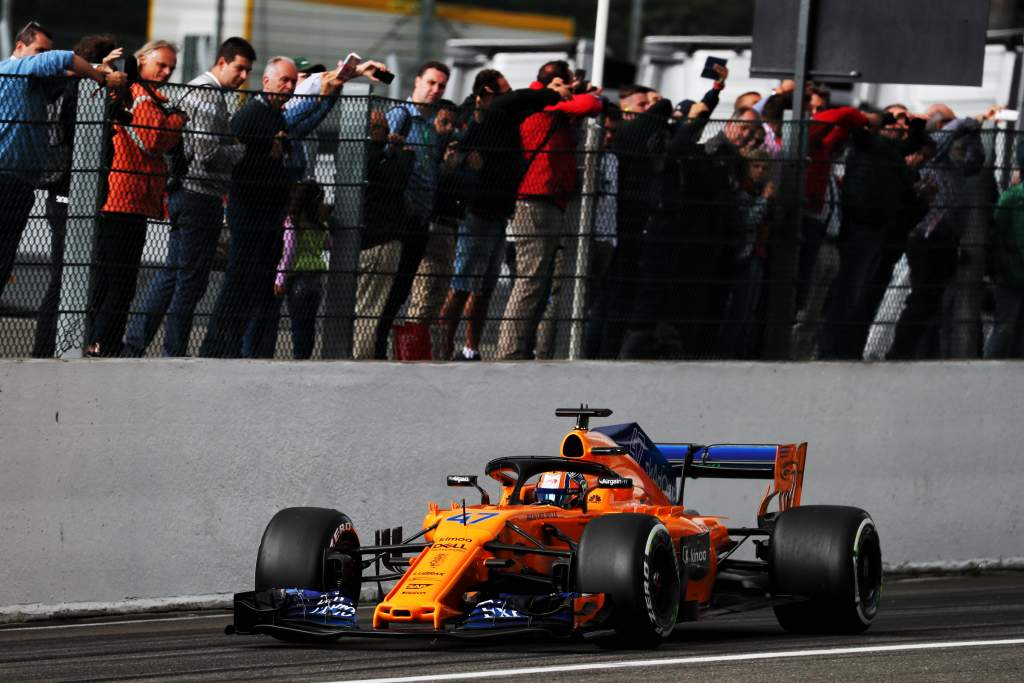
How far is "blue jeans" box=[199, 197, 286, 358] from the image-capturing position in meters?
10.4

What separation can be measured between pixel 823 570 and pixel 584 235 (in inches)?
114

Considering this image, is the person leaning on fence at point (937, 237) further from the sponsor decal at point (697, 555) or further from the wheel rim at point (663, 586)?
the wheel rim at point (663, 586)

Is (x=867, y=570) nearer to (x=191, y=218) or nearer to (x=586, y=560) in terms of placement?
(x=586, y=560)

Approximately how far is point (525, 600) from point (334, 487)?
252 centimetres

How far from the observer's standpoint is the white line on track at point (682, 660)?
294 inches

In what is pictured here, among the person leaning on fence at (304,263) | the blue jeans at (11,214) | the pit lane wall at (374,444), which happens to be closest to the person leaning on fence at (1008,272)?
→ the pit lane wall at (374,444)

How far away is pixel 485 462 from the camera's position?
1099 cm

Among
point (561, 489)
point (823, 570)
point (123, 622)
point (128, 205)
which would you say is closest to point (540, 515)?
point (561, 489)

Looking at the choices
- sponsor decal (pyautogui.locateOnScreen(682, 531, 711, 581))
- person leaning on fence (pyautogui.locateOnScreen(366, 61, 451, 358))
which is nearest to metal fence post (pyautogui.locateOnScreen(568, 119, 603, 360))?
person leaning on fence (pyautogui.locateOnScreen(366, 61, 451, 358))

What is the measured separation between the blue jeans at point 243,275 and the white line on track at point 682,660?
131 inches

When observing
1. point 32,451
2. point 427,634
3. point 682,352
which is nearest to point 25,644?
point 32,451

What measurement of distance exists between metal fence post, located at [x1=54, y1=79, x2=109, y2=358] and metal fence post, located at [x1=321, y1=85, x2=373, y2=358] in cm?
137

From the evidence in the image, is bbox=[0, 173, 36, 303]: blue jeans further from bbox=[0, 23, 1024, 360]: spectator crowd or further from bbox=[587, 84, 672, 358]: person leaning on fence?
bbox=[587, 84, 672, 358]: person leaning on fence

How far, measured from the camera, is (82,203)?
9930 mm
